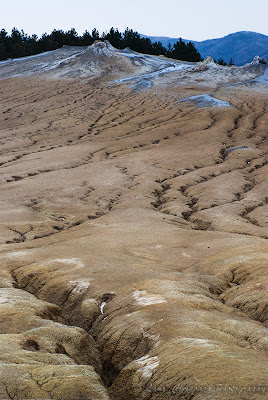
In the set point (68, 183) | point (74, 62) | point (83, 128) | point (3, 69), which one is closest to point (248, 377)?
point (68, 183)

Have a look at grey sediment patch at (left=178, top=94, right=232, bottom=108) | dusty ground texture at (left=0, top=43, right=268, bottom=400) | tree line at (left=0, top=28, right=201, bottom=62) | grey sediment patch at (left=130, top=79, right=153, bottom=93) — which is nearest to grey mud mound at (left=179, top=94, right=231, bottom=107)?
grey sediment patch at (left=178, top=94, right=232, bottom=108)

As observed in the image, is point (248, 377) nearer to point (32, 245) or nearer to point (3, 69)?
A: point (32, 245)

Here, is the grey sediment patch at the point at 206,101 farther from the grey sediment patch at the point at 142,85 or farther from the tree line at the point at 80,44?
the tree line at the point at 80,44

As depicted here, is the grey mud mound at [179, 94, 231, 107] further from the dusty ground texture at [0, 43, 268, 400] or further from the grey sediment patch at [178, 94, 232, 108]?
the dusty ground texture at [0, 43, 268, 400]

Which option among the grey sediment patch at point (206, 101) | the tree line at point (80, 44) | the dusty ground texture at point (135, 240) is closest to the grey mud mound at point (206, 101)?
the grey sediment patch at point (206, 101)

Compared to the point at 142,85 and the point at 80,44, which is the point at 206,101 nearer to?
the point at 142,85

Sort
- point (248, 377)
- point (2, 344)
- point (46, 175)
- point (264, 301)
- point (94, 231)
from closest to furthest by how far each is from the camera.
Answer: point (248, 377) < point (2, 344) < point (264, 301) < point (94, 231) < point (46, 175)
